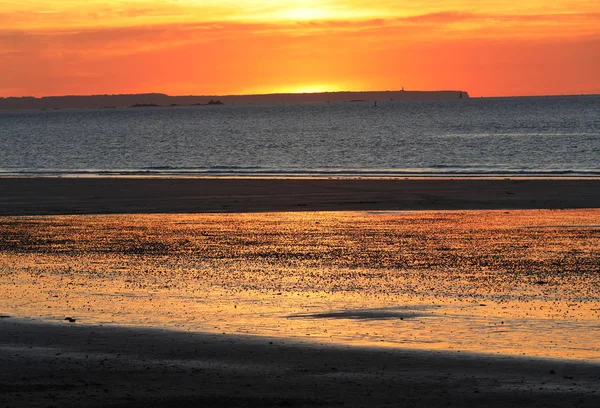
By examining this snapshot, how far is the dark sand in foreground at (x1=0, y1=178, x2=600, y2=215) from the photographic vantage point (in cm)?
3216

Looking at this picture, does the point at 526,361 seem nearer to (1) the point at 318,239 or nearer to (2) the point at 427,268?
(2) the point at 427,268

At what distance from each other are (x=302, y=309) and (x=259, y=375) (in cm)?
374

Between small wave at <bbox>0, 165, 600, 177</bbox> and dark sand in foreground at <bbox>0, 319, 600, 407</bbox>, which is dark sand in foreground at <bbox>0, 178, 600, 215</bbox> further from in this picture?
dark sand in foreground at <bbox>0, 319, 600, 407</bbox>

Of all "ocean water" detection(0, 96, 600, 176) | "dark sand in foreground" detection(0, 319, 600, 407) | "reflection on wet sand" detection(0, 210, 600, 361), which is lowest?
"ocean water" detection(0, 96, 600, 176)

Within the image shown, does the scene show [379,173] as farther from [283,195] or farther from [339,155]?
[339,155]

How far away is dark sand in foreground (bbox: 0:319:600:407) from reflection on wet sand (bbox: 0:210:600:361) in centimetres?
76

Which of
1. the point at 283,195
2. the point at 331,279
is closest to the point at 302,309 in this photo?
the point at 331,279

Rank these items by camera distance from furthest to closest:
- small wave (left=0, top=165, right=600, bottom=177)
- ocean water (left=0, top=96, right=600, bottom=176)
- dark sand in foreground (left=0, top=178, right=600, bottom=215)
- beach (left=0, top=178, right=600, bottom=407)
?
1. ocean water (left=0, top=96, right=600, bottom=176)
2. small wave (left=0, top=165, right=600, bottom=177)
3. dark sand in foreground (left=0, top=178, right=600, bottom=215)
4. beach (left=0, top=178, right=600, bottom=407)

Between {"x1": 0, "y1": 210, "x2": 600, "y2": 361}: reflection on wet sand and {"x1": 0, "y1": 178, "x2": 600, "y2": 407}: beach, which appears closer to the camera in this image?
{"x1": 0, "y1": 178, "x2": 600, "y2": 407}: beach

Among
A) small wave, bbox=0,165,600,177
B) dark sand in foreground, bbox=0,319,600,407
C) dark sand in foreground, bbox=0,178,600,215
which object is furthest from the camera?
small wave, bbox=0,165,600,177

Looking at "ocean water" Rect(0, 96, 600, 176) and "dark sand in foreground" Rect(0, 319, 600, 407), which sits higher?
"dark sand in foreground" Rect(0, 319, 600, 407)

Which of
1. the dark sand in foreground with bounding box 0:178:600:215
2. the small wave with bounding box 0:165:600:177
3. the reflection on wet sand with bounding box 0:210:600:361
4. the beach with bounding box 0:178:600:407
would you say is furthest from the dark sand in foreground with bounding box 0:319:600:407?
the small wave with bounding box 0:165:600:177

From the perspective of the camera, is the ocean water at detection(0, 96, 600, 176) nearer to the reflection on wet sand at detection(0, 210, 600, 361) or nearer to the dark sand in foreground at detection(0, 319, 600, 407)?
the reflection on wet sand at detection(0, 210, 600, 361)

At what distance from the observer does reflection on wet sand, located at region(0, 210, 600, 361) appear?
498 inches
